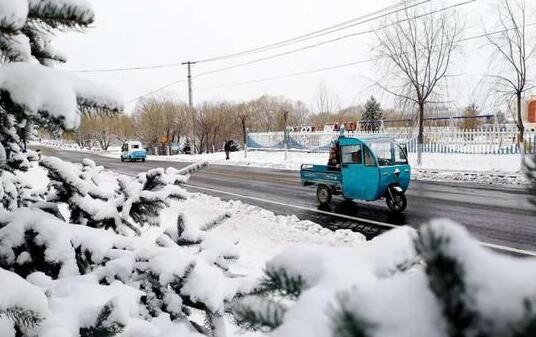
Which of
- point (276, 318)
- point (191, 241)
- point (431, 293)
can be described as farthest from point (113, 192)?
point (431, 293)

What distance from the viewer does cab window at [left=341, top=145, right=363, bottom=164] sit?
1023 cm

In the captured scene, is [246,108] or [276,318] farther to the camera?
[246,108]

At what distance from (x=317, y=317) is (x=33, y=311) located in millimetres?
1021

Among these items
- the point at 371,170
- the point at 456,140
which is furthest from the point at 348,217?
the point at 456,140

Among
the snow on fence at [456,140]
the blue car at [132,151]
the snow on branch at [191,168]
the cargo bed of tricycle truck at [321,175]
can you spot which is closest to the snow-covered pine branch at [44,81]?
the snow on branch at [191,168]

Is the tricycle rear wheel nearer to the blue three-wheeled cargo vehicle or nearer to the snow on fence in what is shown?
the blue three-wheeled cargo vehicle

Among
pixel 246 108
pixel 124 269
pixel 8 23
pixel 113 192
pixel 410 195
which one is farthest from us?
pixel 246 108

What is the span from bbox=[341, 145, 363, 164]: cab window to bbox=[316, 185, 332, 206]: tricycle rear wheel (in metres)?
1.13

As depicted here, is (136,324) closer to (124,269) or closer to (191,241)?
(124,269)

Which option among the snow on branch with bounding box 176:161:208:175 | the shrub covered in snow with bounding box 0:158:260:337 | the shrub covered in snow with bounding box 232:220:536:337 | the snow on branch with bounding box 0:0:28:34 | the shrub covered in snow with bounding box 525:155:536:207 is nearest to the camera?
the shrub covered in snow with bounding box 232:220:536:337

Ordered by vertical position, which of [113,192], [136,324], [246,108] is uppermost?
[246,108]

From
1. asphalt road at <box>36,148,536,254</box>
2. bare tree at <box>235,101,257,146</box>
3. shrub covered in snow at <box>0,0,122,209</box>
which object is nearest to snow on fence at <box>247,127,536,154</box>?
asphalt road at <box>36,148,536,254</box>

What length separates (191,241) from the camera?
214 cm

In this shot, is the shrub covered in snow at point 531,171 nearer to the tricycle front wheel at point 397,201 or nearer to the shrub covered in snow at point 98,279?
the shrub covered in snow at point 98,279
